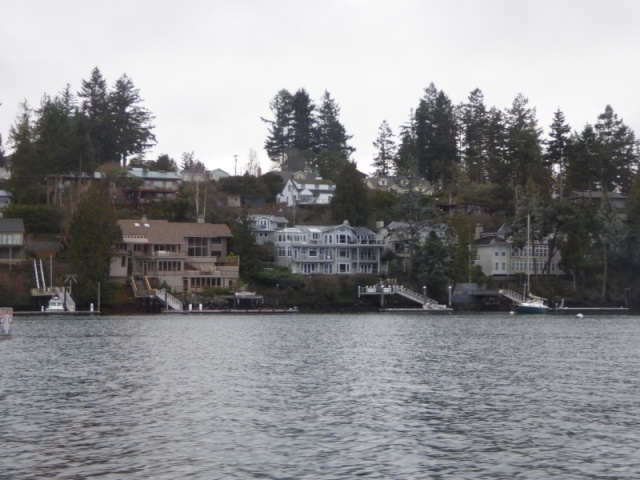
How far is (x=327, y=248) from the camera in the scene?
125 metres

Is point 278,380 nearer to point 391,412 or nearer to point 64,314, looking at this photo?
point 391,412

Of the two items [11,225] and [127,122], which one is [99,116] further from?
[11,225]

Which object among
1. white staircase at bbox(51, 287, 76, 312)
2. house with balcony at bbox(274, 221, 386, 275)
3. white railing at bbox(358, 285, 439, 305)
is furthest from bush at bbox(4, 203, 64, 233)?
white railing at bbox(358, 285, 439, 305)

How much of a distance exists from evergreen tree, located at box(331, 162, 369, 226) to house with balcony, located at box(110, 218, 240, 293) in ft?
69.7

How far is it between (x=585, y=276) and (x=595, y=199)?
A: 77.5 feet

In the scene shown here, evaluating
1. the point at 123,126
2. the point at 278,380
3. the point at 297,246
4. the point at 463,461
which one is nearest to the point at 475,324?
the point at 297,246

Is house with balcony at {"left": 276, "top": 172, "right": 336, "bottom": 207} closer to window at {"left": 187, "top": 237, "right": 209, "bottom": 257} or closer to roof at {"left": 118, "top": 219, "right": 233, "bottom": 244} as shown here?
roof at {"left": 118, "top": 219, "right": 233, "bottom": 244}

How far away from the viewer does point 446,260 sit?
11456 cm

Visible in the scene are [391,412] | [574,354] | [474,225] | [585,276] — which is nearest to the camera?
[391,412]

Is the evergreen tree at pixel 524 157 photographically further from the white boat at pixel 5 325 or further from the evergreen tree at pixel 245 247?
the white boat at pixel 5 325

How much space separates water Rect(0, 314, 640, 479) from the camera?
23.3 metres

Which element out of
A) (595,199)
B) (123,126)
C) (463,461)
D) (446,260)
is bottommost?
(463,461)

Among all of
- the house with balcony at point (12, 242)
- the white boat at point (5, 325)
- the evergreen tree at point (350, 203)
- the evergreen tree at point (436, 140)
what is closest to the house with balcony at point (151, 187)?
the evergreen tree at point (350, 203)

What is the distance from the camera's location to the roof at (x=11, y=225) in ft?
349
